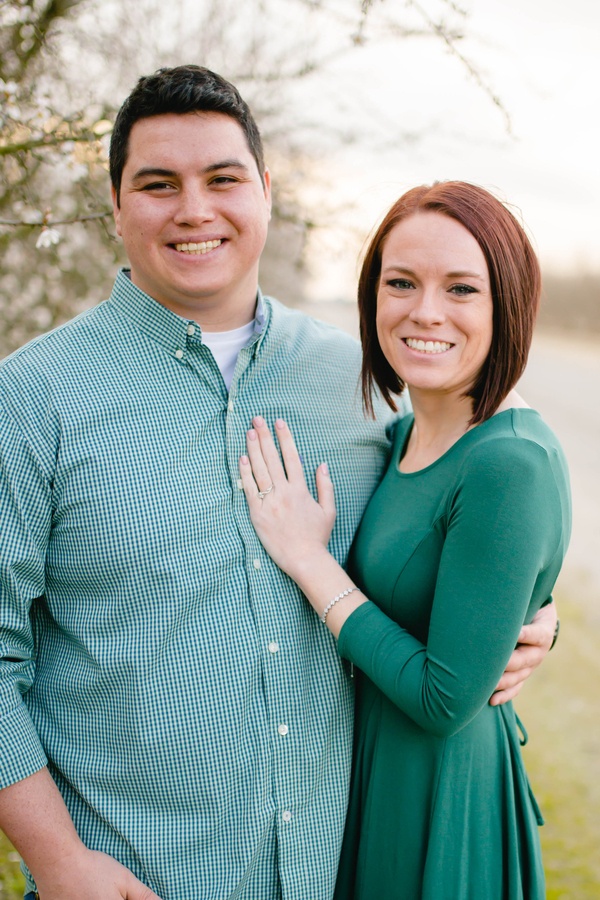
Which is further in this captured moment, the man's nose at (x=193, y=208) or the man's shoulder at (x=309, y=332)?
the man's shoulder at (x=309, y=332)

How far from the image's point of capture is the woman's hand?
196 centimetres

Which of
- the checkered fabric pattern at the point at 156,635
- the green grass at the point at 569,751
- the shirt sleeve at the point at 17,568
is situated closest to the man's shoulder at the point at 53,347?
the checkered fabric pattern at the point at 156,635

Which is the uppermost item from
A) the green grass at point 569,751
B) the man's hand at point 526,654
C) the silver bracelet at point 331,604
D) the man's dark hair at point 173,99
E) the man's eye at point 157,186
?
the man's dark hair at point 173,99

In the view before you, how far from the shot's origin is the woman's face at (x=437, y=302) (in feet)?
6.12

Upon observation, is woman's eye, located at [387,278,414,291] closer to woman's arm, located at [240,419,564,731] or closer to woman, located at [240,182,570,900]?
woman, located at [240,182,570,900]

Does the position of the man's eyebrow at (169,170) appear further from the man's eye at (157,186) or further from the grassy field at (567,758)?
the grassy field at (567,758)

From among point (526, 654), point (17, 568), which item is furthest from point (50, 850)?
point (526, 654)

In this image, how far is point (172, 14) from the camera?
4.05 meters

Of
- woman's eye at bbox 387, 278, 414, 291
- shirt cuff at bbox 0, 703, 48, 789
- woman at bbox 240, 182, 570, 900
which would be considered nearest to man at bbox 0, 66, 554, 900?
shirt cuff at bbox 0, 703, 48, 789

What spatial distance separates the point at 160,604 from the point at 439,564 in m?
0.63

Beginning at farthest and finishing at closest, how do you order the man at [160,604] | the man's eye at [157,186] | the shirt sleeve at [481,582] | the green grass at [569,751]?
the green grass at [569,751], the man's eye at [157,186], the man at [160,604], the shirt sleeve at [481,582]

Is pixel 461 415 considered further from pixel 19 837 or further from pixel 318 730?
pixel 19 837

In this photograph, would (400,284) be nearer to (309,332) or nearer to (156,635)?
(309,332)

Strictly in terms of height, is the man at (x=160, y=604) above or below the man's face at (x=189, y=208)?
below
